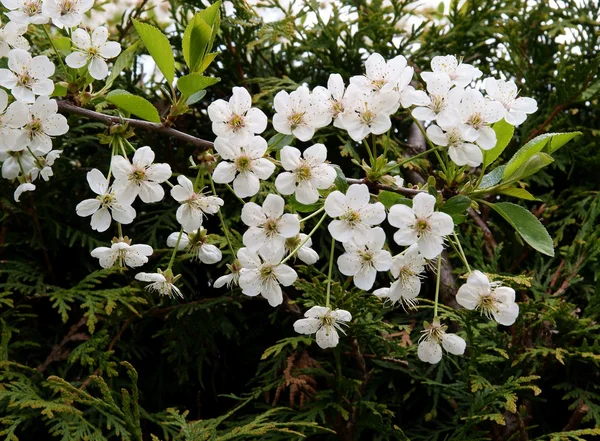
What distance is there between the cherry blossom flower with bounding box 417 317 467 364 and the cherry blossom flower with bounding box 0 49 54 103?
2.01ft

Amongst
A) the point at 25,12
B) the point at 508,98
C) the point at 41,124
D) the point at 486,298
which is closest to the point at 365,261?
the point at 486,298

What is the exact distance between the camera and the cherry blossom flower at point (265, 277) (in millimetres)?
913

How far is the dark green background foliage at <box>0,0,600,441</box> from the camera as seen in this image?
3.97 feet

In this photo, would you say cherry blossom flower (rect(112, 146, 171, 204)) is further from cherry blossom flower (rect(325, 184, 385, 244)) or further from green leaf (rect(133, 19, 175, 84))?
cherry blossom flower (rect(325, 184, 385, 244))

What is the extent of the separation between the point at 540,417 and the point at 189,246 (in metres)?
0.81

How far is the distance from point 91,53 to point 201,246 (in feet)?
1.03

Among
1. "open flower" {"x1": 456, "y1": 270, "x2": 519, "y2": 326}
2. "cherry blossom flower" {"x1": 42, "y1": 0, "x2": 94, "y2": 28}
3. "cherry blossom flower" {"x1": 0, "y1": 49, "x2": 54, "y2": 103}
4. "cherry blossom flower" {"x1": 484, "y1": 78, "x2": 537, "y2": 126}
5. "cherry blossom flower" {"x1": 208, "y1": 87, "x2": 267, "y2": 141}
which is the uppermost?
"cherry blossom flower" {"x1": 484, "y1": 78, "x2": 537, "y2": 126}

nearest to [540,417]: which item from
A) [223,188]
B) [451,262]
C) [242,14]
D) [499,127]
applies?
[451,262]

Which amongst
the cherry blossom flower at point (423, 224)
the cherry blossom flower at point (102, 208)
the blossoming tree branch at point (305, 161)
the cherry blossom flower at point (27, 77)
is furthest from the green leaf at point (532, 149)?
the cherry blossom flower at point (27, 77)

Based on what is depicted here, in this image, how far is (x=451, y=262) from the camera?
148 centimetres

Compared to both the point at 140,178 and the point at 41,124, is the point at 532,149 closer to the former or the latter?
the point at 140,178

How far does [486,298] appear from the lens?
0.91 m

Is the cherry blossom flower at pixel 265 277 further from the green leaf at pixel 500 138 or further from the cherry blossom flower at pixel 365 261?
the green leaf at pixel 500 138

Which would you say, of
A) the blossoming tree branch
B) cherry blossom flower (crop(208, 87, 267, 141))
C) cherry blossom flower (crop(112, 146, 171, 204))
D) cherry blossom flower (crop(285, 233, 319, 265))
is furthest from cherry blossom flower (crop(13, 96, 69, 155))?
cherry blossom flower (crop(285, 233, 319, 265))
